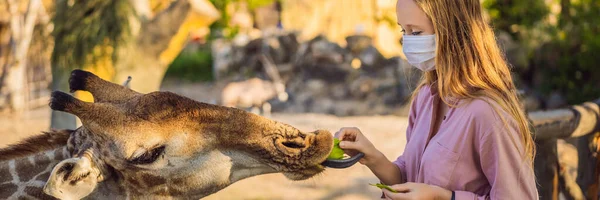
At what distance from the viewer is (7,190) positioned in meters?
3.04

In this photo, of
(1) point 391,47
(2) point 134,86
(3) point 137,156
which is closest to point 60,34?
(2) point 134,86

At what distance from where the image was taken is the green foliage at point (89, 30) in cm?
689

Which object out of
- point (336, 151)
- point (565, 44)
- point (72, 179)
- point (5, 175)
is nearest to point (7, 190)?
point (5, 175)

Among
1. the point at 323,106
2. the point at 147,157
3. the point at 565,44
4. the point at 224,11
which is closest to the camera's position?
the point at 147,157

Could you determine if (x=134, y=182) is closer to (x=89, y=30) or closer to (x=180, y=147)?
(x=180, y=147)

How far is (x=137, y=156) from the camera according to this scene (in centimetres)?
274

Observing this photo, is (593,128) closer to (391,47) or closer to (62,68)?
(62,68)

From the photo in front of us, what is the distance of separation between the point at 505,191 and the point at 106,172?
1.57 m

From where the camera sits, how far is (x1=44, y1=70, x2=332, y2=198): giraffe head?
2754 millimetres

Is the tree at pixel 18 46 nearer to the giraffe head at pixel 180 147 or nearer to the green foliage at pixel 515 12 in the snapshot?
the giraffe head at pixel 180 147

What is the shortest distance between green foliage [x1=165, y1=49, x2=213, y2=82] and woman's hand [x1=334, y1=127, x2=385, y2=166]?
18420mm

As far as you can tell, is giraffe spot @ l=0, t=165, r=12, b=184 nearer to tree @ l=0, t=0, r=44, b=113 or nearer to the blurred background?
the blurred background

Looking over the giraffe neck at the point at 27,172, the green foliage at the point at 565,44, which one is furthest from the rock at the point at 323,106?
the giraffe neck at the point at 27,172

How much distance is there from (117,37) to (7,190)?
4.06 m
